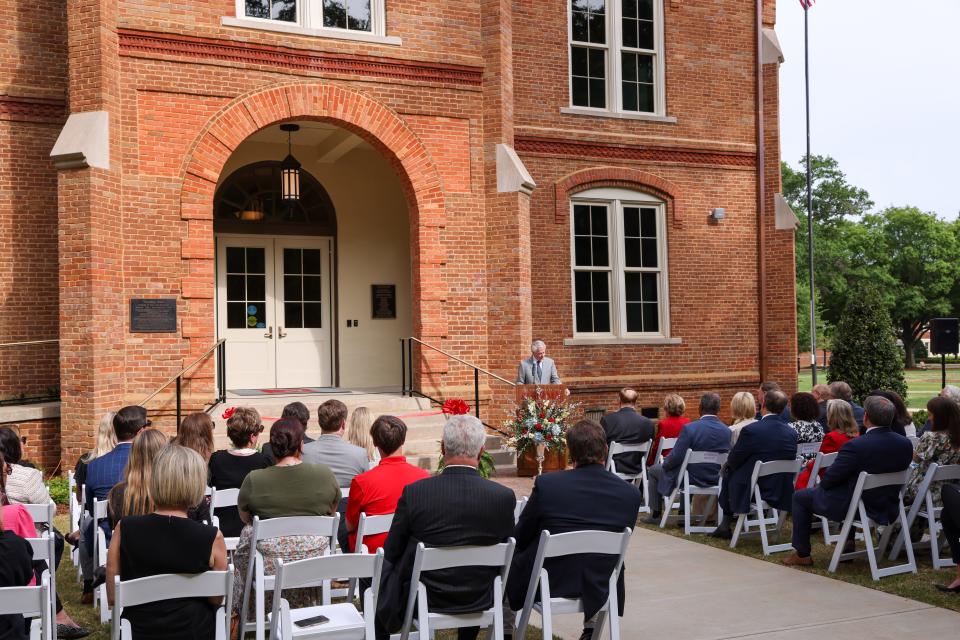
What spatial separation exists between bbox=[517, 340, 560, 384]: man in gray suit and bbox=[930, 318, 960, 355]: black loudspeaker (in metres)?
7.26

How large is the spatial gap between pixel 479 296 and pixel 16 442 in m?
7.98

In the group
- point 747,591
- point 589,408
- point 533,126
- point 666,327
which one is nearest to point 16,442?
point 747,591

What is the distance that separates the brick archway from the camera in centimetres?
1189

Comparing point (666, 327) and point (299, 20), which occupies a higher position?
point (299, 20)

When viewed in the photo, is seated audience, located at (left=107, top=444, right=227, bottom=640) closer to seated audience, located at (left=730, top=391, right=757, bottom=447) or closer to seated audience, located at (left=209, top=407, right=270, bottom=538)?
seated audience, located at (left=209, top=407, right=270, bottom=538)

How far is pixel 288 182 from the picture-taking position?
13586 millimetres

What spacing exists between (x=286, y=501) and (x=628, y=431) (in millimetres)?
5054

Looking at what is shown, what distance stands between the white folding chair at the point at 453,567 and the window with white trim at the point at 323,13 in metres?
Result: 9.83

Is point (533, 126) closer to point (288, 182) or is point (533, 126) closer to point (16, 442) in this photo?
point (288, 182)

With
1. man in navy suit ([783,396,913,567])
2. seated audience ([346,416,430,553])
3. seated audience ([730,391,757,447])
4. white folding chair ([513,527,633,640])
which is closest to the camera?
white folding chair ([513,527,633,640])

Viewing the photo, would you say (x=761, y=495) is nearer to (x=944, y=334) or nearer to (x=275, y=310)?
(x=275, y=310)

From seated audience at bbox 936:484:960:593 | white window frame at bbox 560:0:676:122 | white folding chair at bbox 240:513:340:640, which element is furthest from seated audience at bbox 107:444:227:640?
white window frame at bbox 560:0:676:122

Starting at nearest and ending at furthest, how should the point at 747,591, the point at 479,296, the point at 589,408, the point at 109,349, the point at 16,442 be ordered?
1. the point at 16,442
2. the point at 747,591
3. the point at 109,349
4. the point at 479,296
5. the point at 589,408

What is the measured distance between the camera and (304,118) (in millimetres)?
12656
